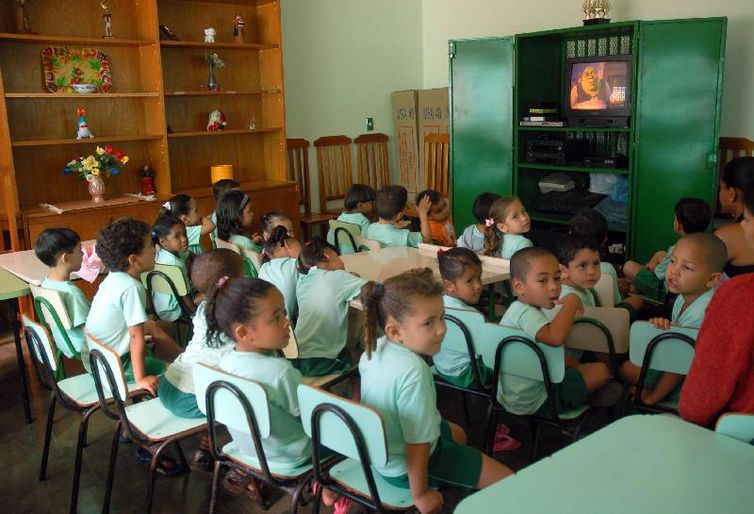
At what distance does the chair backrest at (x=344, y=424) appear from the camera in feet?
5.56

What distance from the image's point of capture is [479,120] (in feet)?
20.3

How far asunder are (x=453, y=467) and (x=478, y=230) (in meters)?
2.31

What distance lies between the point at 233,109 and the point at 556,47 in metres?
2.80

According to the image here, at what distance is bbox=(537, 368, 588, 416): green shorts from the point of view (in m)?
2.40

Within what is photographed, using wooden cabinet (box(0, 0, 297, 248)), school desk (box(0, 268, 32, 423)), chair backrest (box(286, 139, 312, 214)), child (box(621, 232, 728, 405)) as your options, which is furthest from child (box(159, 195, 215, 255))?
child (box(621, 232, 728, 405))

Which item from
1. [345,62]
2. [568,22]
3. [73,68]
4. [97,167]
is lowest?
[97,167]

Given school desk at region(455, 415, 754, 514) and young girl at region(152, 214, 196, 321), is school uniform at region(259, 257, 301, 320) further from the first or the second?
school desk at region(455, 415, 754, 514)

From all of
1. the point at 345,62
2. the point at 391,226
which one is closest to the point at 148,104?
the point at 345,62

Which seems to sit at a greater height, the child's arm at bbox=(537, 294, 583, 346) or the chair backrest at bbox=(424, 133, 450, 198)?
the chair backrest at bbox=(424, 133, 450, 198)

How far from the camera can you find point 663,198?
5246 millimetres

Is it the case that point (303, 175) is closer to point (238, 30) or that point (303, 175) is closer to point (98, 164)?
point (238, 30)

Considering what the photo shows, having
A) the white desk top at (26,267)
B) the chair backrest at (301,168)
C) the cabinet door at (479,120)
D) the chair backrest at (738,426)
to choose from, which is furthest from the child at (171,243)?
the cabinet door at (479,120)

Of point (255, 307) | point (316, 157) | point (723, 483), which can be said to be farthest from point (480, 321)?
point (316, 157)

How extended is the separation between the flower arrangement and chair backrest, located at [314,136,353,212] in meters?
1.89
